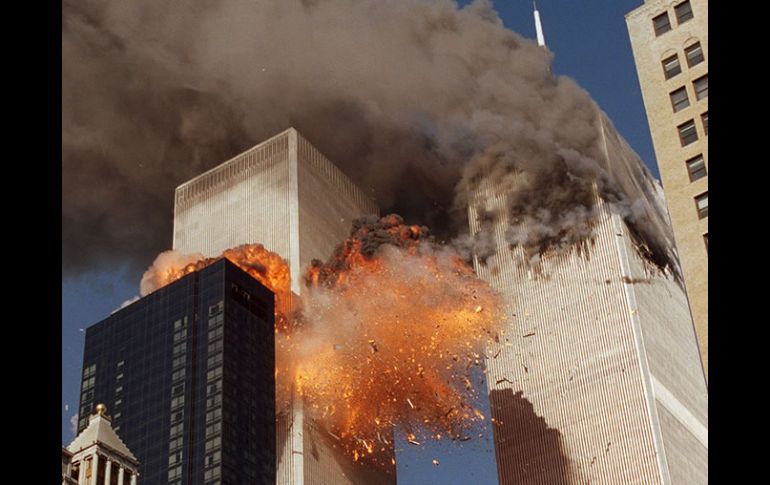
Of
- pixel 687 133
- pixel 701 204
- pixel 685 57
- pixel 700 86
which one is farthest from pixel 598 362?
pixel 701 204

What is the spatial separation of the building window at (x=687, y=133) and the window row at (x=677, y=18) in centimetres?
678

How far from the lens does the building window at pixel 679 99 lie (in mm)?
56188

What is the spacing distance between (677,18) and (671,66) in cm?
367

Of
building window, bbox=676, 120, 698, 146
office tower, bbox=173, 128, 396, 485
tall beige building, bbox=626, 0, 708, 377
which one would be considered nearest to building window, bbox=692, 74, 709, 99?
tall beige building, bbox=626, 0, 708, 377

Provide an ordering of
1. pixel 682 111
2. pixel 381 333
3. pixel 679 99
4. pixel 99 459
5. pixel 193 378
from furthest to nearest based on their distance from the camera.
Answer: pixel 381 333, pixel 193 378, pixel 99 459, pixel 679 99, pixel 682 111

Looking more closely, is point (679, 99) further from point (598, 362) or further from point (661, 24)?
point (598, 362)

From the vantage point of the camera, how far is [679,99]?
5669 centimetres

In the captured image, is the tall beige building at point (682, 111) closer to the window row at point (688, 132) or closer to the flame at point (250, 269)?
the window row at point (688, 132)

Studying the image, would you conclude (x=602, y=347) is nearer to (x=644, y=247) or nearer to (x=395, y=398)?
(x=644, y=247)

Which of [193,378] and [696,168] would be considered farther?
[193,378]

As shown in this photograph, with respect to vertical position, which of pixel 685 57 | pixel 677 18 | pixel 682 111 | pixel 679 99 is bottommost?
pixel 682 111
